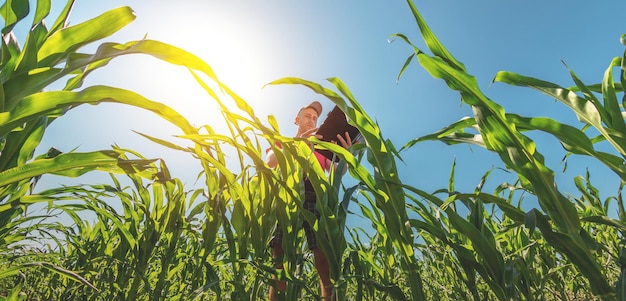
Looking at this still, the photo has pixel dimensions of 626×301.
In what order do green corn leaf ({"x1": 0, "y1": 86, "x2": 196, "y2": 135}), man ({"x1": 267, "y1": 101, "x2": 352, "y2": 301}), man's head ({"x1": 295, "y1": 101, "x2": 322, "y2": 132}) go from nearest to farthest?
green corn leaf ({"x1": 0, "y1": 86, "x2": 196, "y2": 135}), man ({"x1": 267, "y1": 101, "x2": 352, "y2": 301}), man's head ({"x1": 295, "y1": 101, "x2": 322, "y2": 132})

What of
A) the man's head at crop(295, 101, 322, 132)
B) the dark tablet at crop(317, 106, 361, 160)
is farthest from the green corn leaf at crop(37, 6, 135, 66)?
the man's head at crop(295, 101, 322, 132)

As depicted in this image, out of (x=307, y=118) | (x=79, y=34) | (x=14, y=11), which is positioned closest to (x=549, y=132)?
(x=79, y=34)

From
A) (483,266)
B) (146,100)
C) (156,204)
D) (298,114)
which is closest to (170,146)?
(146,100)

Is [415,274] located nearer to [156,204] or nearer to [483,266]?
[483,266]

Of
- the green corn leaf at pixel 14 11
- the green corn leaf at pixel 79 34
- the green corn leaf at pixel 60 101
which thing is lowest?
the green corn leaf at pixel 60 101

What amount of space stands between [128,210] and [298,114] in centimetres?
116

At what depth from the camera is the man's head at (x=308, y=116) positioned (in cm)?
212

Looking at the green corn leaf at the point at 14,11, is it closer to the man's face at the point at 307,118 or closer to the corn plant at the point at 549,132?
the corn plant at the point at 549,132

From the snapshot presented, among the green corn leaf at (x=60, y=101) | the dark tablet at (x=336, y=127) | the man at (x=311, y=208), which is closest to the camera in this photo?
the green corn leaf at (x=60, y=101)

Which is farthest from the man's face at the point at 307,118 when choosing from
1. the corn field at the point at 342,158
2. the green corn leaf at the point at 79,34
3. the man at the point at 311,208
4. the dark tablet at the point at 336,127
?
the green corn leaf at the point at 79,34

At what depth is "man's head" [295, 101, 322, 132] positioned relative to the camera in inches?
83.6

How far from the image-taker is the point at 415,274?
2.28 feet

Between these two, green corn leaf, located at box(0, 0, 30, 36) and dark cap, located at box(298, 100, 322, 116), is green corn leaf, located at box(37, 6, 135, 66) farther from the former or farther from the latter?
dark cap, located at box(298, 100, 322, 116)

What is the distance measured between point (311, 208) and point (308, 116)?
0.66 meters
